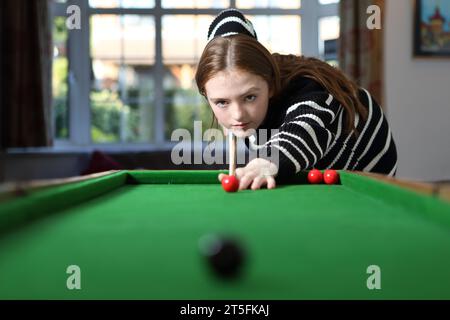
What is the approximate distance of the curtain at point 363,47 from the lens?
4391mm

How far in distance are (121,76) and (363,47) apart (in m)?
2.17

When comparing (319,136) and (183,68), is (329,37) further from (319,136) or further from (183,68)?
(319,136)

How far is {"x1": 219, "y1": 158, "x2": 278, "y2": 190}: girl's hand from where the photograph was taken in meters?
1.64

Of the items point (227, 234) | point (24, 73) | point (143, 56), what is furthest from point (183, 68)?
point (227, 234)

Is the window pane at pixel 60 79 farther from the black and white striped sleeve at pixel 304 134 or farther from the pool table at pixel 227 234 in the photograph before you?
the pool table at pixel 227 234

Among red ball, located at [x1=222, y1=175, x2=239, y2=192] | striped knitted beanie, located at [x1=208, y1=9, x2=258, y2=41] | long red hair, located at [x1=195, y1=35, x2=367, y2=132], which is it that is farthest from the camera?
striped knitted beanie, located at [x1=208, y1=9, x2=258, y2=41]

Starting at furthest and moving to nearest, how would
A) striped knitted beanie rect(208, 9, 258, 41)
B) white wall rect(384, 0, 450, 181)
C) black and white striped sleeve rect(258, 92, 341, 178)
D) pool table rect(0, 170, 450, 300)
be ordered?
white wall rect(384, 0, 450, 181) < striped knitted beanie rect(208, 9, 258, 41) < black and white striped sleeve rect(258, 92, 341, 178) < pool table rect(0, 170, 450, 300)

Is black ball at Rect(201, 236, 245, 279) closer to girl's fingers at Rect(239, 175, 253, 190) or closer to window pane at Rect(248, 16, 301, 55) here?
girl's fingers at Rect(239, 175, 253, 190)

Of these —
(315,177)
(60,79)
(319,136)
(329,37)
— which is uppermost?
(329,37)

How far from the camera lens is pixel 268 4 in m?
4.75

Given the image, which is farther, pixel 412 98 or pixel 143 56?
pixel 143 56

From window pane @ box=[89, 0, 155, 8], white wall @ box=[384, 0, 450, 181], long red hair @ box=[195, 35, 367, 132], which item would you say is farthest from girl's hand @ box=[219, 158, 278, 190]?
window pane @ box=[89, 0, 155, 8]

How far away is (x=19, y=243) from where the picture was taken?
82cm
